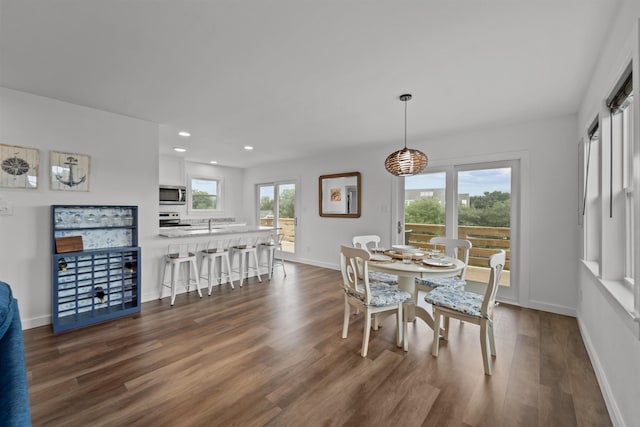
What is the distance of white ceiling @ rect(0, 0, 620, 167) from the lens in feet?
5.56

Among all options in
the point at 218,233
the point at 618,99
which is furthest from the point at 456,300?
→ the point at 218,233

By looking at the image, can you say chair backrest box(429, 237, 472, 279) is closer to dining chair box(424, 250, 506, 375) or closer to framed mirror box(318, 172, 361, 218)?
dining chair box(424, 250, 506, 375)

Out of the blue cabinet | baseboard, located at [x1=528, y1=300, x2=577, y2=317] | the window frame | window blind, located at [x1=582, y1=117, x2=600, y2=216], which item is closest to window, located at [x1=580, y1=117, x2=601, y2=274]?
window blind, located at [x1=582, y1=117, x2=600, y2=216]

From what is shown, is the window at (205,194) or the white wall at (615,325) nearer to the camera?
the white wall at (615,325)

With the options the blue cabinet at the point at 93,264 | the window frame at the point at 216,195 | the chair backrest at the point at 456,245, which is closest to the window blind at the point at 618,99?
the chair backrest at the point at 456,245

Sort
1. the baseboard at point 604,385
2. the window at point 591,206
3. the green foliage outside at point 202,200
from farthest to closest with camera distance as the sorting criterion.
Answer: the green foliage outside at point 202,200 → the window at point 591,206 → the baseboard at point 604,385

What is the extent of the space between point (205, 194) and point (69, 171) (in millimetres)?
4204

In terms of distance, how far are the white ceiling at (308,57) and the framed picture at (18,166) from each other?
617mm

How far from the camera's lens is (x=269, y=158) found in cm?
643

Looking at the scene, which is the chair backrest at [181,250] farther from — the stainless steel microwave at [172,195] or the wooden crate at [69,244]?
the stainless steel microwave at [172,195]

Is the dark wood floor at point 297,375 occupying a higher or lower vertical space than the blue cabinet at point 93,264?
lower

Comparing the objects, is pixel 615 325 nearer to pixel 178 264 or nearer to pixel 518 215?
pixel 518 215

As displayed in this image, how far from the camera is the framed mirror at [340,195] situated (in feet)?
18.2

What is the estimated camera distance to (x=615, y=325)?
1.75 metres
